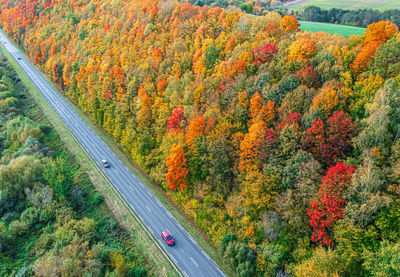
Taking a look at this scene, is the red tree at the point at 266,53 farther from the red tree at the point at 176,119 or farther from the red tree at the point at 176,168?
the red tree at the point at 176,168

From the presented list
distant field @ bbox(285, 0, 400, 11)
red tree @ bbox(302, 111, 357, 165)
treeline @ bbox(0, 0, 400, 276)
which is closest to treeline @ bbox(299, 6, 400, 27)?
distant field @ bbox(285, 0, 400, 11)

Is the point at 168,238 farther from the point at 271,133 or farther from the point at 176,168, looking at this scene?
the point at 271,133

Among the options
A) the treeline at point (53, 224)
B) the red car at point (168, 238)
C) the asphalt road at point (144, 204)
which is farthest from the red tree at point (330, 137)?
the treeline at point (53, 224)

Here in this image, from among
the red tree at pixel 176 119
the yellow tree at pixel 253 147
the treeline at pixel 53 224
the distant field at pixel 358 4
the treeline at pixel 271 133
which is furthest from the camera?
the distant field at pixel 358 4

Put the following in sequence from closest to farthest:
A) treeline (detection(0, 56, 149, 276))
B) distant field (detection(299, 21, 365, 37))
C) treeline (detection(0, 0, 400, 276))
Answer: treeline (detection(0, 0, 400, 276)), treeline (detection(0, 56, 149, 276)), distant field (detection(299, 21, 365, 37))

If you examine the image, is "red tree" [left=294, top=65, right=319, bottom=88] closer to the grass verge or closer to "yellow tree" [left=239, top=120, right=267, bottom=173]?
"yellow tree" [left=239, top=120, right=267, bottom=173]

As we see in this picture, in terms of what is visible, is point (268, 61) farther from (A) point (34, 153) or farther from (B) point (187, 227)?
(A) point (34, 153)

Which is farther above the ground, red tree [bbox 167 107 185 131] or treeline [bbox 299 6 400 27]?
treeline [bbox 299 6 400 27]
